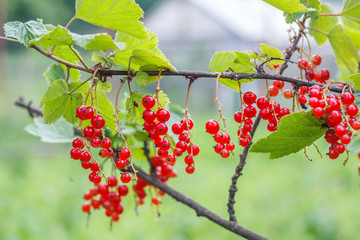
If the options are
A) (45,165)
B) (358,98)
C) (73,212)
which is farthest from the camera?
(45,165)

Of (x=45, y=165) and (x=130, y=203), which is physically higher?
(x=130, y=203)

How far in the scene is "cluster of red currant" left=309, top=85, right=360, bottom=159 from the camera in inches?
27.4

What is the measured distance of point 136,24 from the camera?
81cm

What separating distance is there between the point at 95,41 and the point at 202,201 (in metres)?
3.42

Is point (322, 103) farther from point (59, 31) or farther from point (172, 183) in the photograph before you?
point (172, 183)

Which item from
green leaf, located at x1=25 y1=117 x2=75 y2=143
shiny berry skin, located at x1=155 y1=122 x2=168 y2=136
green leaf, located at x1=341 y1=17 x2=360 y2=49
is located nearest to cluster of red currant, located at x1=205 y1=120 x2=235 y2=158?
shiny berry skin, located at x1=155 y1=122 x2=168 y2=136

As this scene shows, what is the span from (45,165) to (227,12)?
10033mm

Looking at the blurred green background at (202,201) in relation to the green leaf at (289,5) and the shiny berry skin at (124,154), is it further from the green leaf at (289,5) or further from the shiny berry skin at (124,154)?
the green leaf at (289,5)

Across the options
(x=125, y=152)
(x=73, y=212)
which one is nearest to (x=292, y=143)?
(x=125, y=152)

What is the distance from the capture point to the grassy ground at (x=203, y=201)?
3.19 metres

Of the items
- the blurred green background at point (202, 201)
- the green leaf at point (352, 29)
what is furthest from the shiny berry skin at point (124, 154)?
the blurred green background at point (202, 201)

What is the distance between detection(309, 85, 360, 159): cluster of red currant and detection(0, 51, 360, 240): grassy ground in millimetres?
2258

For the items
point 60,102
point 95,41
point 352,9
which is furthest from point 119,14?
point 352,9

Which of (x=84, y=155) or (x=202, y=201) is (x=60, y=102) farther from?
(x=202, y=201)
